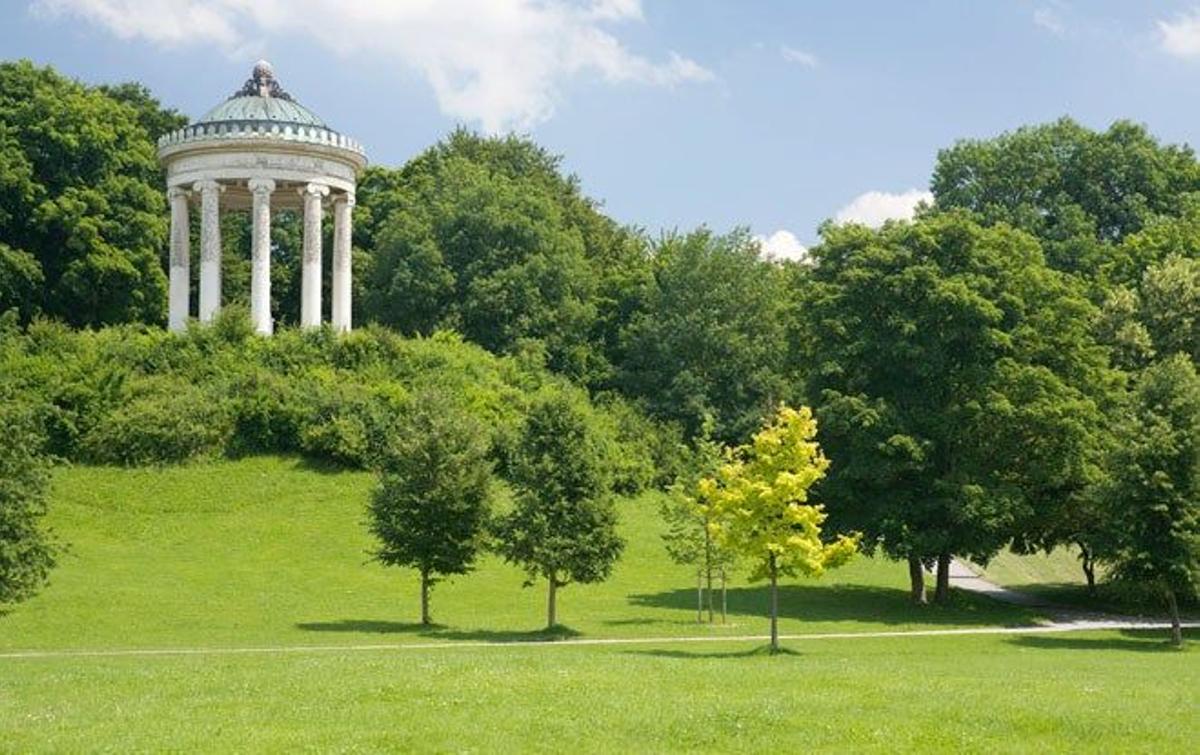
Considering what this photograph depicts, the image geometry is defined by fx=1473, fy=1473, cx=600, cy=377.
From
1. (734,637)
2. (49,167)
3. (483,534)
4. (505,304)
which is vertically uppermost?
(49,167)

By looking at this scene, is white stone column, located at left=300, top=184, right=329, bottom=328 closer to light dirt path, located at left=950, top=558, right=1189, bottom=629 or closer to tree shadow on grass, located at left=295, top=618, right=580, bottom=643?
tree shadow on grass, located at left=295, top=618, right=580, bottom=643

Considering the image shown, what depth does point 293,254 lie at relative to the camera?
84375 millimetres

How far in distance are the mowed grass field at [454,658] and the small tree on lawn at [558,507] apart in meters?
1.58

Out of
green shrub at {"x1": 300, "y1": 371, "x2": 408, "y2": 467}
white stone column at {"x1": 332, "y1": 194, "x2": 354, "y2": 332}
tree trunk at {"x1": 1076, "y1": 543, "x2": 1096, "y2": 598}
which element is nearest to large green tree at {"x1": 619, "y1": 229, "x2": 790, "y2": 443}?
white stone column at {"x1": 332, "y1": 194, "x2": 354, "y2": 332}

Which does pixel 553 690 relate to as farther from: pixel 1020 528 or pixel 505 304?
pixel 505 304

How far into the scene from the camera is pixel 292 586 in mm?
39938

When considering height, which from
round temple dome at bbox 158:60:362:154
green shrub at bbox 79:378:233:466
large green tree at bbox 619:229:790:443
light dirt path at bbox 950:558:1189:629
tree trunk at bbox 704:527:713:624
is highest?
round temple dome at bbox 158:60:362:154

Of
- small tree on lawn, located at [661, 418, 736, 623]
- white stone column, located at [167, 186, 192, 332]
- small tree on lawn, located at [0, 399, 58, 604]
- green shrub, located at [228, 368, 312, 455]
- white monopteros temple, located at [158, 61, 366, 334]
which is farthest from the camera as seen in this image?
white stone column, located at [167, 186, 192, 332]

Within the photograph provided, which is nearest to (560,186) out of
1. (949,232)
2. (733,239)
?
(733,239)

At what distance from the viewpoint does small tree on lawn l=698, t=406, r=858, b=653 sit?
34.1 meters

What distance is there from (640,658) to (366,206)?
59734 millimetres

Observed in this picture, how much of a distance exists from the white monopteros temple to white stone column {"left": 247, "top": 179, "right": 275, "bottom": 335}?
4 cm

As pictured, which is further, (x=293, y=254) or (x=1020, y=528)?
(x=293, y=254)

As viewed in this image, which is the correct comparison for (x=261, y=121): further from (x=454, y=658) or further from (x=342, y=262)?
(x=454, y=658)
